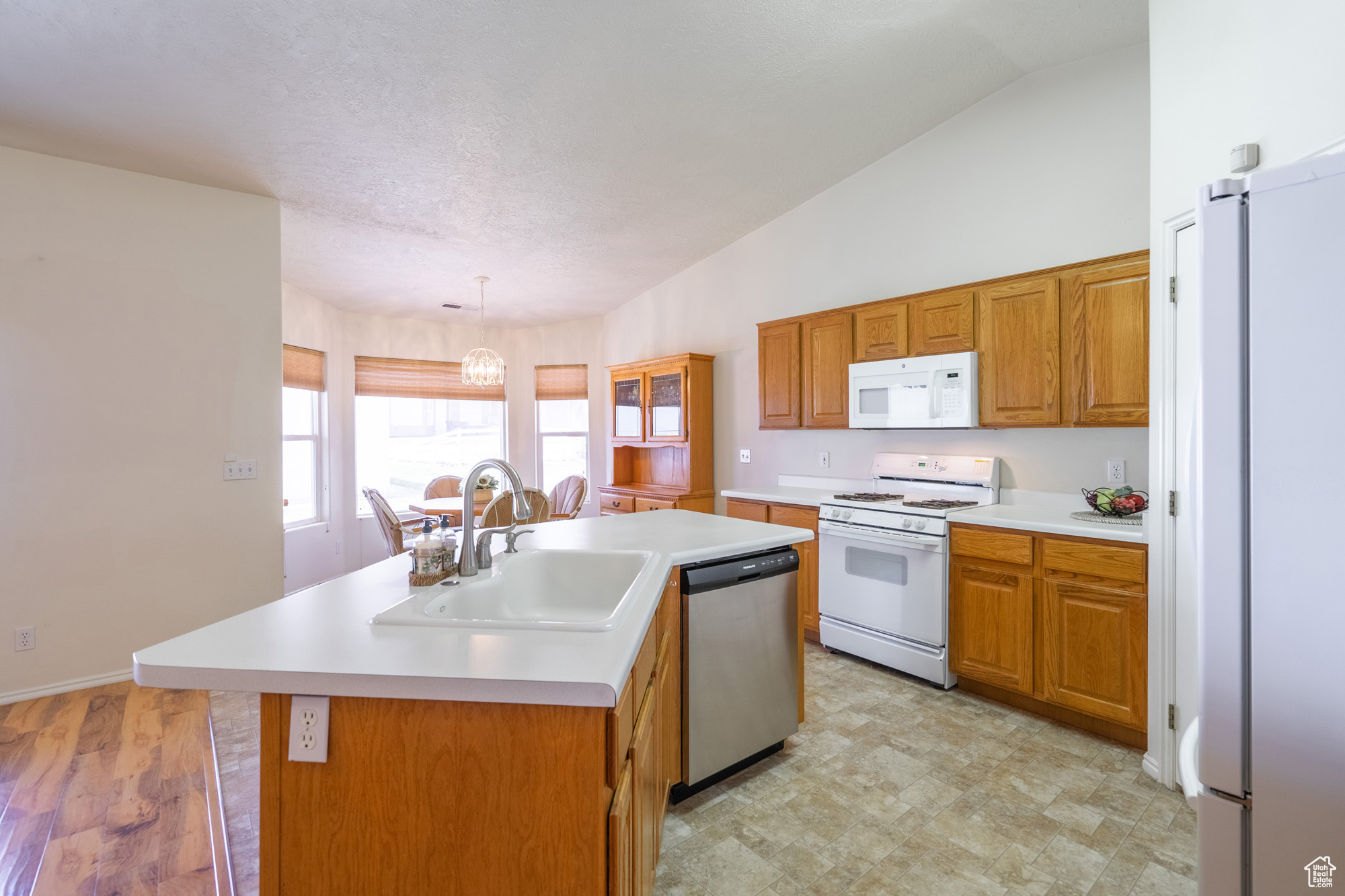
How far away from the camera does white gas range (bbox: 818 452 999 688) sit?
2904 mm

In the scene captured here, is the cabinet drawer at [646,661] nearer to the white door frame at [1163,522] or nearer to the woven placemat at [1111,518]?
the white door frame at [1163,522]

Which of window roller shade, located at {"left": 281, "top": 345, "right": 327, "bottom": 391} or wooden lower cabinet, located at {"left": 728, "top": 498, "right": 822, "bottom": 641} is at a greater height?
window roller shade, located at {"left": 281, "top": 345, "right": 327, "bottom": 391}

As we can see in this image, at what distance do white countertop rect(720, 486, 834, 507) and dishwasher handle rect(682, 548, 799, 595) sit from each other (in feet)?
4.14

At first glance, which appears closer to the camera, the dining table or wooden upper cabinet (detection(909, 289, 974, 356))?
wooden upper cabinet (detection(909, 289, 974, 356))

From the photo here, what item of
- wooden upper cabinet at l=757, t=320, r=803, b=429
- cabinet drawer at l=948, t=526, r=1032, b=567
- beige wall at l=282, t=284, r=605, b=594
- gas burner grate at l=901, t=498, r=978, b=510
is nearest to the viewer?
cabinet drawer at l=948, t=526, r=1032, b=567

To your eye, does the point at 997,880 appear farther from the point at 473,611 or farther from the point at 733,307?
the point at 733,307

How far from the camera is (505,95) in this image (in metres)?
2.60

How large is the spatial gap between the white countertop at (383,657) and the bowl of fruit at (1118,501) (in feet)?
7.30

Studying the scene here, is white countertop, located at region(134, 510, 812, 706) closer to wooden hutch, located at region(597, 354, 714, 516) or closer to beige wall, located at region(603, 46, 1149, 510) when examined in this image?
beige wall, located at region(603, 46, 1149, 510)

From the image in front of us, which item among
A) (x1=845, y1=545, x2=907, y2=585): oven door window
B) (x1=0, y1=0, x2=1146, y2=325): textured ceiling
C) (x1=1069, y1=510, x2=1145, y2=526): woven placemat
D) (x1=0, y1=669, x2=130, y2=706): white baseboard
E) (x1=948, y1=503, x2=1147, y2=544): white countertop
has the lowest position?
(x1=0, y1=669, x2=130, y2=706): white baseboard

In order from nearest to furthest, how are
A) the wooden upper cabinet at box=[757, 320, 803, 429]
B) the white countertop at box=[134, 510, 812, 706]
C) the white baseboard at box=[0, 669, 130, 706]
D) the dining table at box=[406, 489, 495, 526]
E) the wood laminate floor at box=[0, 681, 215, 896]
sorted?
1. the white countertop at box=[134, 510, 812, 706]
2. the wood laminate floor at box=[0, 681, 215, 896]
3. the white baseboard at box=[0, 669, 130, 706]
4. the wooden upper cabinet at box=[757, 320, 803, 429]
5. the dining table at box=[406, 489, 495, 526]

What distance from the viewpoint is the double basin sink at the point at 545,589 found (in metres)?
1.45

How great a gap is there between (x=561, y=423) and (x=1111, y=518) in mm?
5146

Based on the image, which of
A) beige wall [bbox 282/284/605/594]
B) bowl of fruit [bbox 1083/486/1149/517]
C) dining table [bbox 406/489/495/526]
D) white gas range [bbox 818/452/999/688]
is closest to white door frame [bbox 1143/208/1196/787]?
bowl of fruit [bbox 1083/486/1149/517]
